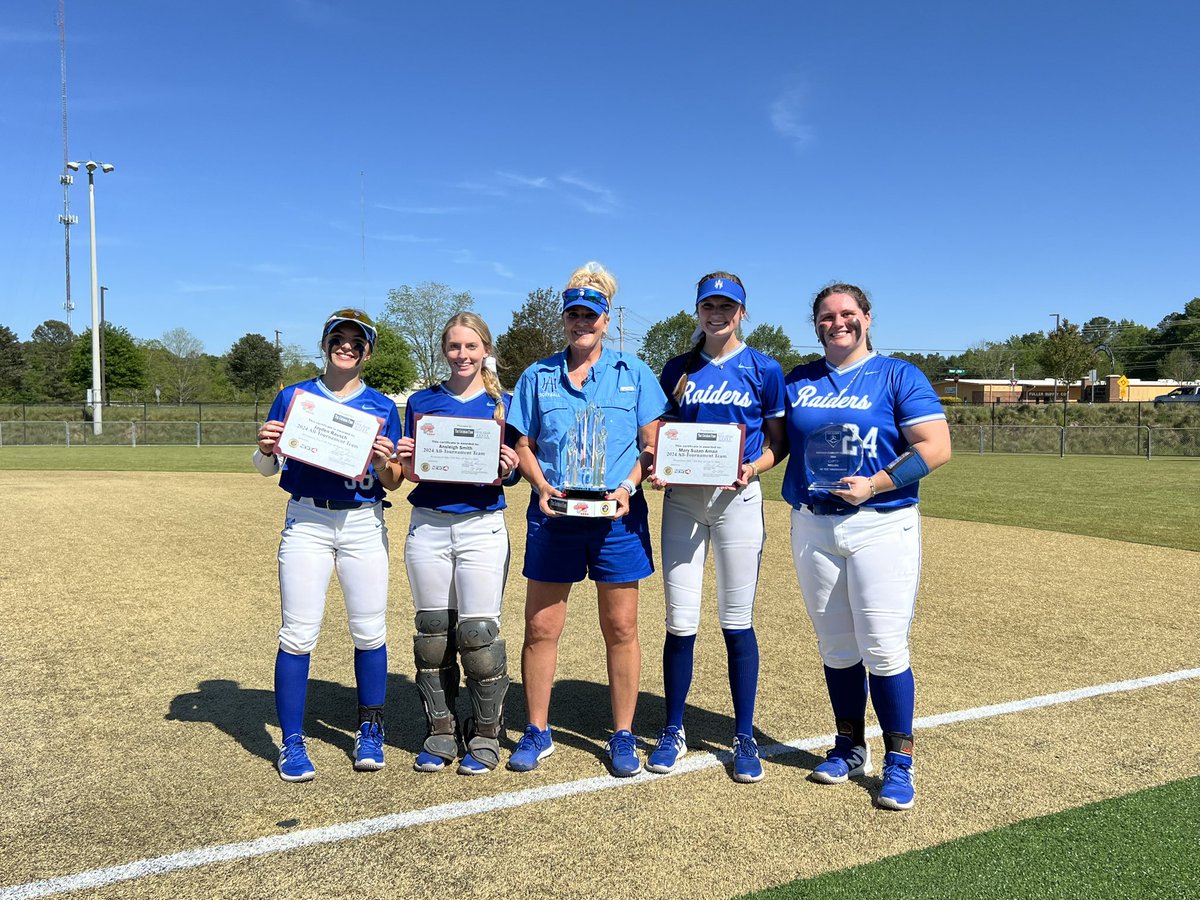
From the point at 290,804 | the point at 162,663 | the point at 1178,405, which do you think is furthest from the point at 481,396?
the point at 1178,405

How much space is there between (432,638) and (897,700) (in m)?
2.11

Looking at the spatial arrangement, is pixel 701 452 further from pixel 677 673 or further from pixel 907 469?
pixel 677 673

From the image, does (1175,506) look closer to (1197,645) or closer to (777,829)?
(1197,645)

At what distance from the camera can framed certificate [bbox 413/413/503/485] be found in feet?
12.0

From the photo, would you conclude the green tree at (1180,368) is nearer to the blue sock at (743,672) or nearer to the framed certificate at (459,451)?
the blue sock at (743,672)

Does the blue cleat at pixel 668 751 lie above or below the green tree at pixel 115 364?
below

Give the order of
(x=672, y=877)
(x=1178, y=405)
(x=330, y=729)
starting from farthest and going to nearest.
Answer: (x=1178, y=405), (x=330, y=729), (x=672, y=877)

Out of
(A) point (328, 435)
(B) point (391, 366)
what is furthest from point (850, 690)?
(B) point (391, 366)

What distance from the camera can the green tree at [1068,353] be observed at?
55094 mm

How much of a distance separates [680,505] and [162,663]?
3769 mm

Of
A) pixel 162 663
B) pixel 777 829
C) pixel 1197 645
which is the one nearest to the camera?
pixel 777 829

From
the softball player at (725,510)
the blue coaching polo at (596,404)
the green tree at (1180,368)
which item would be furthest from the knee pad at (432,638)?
the green tree at (1180,368)

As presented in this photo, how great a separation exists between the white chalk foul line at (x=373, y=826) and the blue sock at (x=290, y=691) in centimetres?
68

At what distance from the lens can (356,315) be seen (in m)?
3.87
